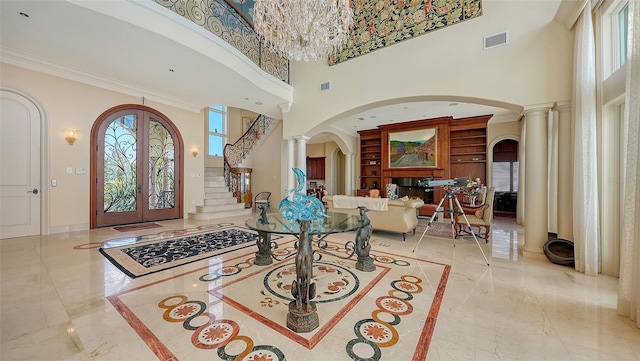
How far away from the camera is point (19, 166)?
4.37 meters

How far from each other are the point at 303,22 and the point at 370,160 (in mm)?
6808

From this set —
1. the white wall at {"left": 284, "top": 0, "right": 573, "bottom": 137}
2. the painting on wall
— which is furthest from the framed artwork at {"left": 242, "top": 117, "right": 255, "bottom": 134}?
the painting on wall

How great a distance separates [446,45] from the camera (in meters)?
4.05

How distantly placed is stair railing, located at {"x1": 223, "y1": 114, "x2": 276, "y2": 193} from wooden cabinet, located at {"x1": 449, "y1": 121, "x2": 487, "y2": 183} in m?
6.46

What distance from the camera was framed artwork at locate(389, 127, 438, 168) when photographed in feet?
25.4

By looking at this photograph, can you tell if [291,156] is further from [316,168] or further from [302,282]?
[316,168]

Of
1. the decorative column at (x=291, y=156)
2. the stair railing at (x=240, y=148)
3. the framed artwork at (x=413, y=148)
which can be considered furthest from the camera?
the stair railing at (x=240, y=148)

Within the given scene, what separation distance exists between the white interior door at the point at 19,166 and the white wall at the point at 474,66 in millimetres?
5833

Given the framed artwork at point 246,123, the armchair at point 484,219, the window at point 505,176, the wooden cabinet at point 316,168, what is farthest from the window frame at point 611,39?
the framed artwork at point 246,123

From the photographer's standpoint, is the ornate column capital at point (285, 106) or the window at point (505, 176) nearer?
the ornate column capital at point (285, 106)

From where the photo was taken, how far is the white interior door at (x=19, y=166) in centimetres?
421

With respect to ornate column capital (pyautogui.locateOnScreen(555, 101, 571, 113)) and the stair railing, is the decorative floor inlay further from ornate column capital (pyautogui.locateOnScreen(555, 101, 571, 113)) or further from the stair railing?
the stair railing

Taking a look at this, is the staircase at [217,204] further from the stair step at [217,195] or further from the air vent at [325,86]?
the air vent at [325,86]

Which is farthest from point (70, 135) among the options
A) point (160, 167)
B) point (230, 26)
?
point (230, 26)
